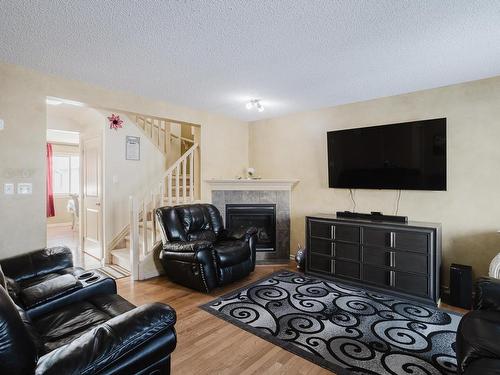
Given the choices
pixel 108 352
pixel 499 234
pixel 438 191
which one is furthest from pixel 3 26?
pixel 499 234

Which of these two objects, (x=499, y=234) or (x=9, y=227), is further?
(x=499, y=234)

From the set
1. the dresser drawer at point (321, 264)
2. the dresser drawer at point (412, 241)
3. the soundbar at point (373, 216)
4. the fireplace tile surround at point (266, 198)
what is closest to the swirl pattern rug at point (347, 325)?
the dresser drawer at point (321, 264)

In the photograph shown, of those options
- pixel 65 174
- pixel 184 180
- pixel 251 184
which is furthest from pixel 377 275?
pixel 65 174

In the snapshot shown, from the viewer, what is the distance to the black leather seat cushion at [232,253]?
3.22m

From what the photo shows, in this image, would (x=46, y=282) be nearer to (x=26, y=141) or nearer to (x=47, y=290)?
(x=47, y=290)

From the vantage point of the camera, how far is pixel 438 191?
3279 mm

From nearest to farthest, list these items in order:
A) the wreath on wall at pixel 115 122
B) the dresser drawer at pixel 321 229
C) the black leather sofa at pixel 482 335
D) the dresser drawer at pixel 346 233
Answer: the black leather sofa at pixel 482 335 → the dresser drawer at pixel 346 233 → the dresser drawer at pixel 321 229 → the wreath on wall at pixel 115 122

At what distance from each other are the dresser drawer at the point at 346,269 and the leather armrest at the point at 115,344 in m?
2.61

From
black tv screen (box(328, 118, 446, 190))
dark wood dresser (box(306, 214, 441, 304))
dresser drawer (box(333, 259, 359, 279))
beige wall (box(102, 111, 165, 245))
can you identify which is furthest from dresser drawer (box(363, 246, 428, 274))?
beige wall (box(102, 111, 165, 245))

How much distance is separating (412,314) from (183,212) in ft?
9.42

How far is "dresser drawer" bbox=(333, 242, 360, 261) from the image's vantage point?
3.40m

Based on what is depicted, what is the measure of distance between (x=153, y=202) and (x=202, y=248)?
129cm

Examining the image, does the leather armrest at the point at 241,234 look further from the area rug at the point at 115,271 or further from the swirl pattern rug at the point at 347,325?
the area rug at the point at 115,271

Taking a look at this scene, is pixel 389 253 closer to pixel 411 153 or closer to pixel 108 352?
pixel 411 153
